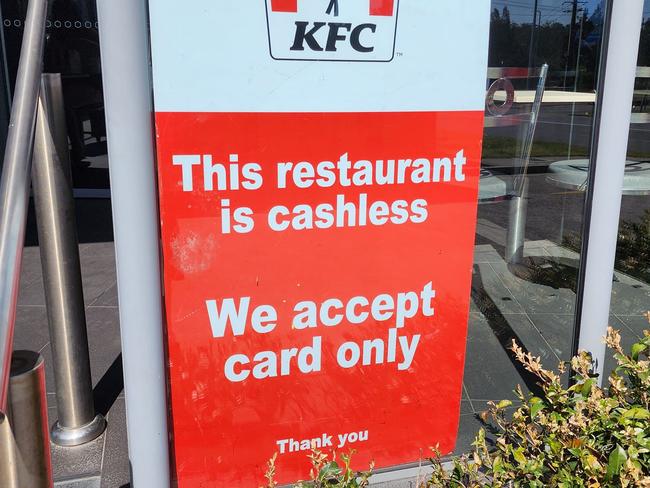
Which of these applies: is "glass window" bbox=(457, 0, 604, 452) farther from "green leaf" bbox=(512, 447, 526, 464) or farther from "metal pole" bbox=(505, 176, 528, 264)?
"green leaf" bbox=(512, 447, 526, 464)

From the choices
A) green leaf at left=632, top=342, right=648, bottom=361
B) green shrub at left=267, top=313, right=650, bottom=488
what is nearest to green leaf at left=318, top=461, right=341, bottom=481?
green shrub at left=267, top=313, right=650, bottom=488

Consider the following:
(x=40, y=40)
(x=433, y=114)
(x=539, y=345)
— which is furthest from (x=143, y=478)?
(x=539, y=345)

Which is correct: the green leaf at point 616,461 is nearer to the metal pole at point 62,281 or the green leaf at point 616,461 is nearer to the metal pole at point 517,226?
Answer: the metal pole at point 62,281

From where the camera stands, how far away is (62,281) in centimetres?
288

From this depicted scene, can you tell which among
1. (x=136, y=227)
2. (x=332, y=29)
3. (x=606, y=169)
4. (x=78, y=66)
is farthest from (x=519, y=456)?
(x=78, y=66)

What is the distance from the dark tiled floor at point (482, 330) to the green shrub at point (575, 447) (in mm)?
972

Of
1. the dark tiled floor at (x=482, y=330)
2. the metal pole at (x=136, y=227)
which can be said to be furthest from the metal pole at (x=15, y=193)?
the dark tiled floor at (x=482, y=330)

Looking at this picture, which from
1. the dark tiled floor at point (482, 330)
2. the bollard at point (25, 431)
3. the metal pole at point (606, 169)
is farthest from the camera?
the dark tiled floor at point (482, 330)

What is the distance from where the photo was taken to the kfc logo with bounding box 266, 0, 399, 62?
6.32 ft

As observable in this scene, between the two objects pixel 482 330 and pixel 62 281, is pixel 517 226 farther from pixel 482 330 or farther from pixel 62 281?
pixel 62 281

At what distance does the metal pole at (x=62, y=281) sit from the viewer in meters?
2.69

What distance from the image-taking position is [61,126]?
271cm

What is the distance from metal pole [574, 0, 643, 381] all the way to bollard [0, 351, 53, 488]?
2073 millimetres

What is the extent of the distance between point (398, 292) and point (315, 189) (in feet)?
1.65
